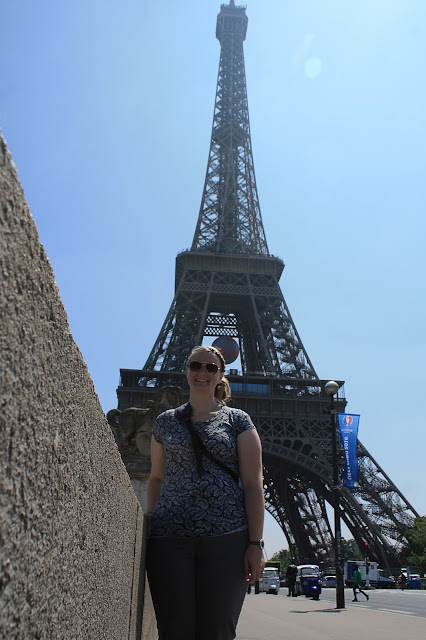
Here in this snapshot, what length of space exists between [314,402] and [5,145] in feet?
137

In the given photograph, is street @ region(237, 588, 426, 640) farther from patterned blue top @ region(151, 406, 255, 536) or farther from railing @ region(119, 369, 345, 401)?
railing @ region(119, 369, 345, 401)

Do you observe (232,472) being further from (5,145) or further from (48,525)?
(5,145)

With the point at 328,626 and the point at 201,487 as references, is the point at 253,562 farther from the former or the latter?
the point at 328,626

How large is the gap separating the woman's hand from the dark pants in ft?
0.09

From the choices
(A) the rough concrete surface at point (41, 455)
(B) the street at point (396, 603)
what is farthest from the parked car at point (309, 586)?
(A) the rough concrete surface at point (41, 455)

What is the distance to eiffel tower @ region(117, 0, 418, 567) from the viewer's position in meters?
38.8

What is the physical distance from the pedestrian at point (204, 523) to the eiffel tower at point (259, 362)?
26.7 metres

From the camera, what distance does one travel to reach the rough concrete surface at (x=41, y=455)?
1010 millimetres

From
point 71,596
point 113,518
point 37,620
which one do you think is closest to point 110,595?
point 113,518

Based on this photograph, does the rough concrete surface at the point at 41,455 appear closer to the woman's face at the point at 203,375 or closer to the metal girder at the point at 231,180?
the woman's face at the point at 203,375

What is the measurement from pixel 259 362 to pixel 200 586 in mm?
45725

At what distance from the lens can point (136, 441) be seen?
949cm

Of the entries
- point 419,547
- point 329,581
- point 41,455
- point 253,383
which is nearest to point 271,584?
point 329,581

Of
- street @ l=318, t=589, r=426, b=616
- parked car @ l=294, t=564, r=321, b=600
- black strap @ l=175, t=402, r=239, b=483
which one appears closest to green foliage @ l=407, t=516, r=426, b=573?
parked car @ l=294, t=564, r=321, b=600
